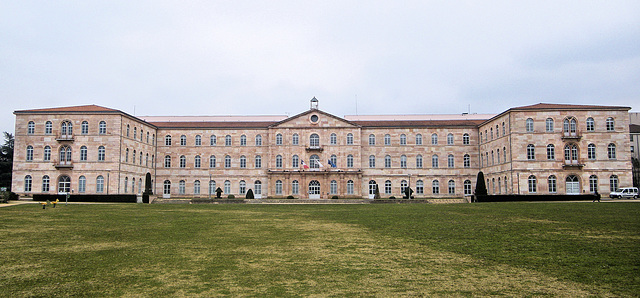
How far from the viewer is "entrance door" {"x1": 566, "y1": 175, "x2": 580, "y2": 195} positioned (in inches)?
1876

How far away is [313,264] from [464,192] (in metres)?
51.8

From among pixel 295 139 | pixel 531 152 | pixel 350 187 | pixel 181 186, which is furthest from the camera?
pixel 181 186

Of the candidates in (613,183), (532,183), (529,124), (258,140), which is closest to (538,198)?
(532,183)

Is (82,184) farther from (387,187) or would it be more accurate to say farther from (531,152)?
(531,152)

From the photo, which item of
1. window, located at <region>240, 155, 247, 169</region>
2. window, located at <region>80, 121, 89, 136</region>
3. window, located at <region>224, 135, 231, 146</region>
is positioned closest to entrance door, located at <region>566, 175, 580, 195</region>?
window, located at <region>240, 155, 247, 169</region>

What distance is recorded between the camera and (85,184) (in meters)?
49.6

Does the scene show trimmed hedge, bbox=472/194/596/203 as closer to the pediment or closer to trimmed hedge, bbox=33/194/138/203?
the pediment

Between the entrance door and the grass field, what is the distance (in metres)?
33.1

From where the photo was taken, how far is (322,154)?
5875 centimetres

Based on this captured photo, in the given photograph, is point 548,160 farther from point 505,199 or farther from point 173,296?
point 173,296

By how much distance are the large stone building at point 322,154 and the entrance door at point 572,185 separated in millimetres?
87

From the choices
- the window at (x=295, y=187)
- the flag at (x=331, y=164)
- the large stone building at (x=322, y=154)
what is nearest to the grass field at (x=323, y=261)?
the large stone building at (x=322, y=154)

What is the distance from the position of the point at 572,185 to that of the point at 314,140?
28.0m

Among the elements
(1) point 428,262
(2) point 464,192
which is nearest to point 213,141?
(2) point 464,192
